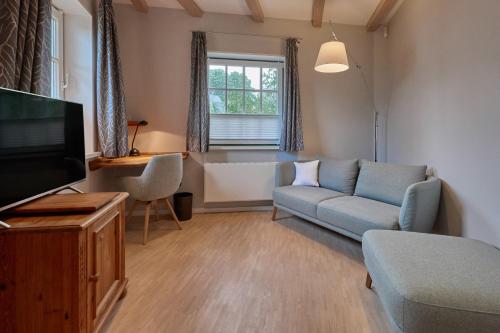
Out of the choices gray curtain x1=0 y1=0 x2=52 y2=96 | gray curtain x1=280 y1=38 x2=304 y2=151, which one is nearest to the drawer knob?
gray curtain x1=0 y1=0 x2=52 y2=96

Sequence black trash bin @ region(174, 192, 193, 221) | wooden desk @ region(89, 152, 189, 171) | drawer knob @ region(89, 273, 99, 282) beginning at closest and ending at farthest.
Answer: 1. drawer knob @ region(89, 273, 99, 282)
2. wooden desk @ region(89, 152, 189, 171)
3. black trash bin @ region(174, 192, 193, 221)

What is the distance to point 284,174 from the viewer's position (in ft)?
11.4

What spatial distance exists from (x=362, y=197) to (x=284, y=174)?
3.20ft

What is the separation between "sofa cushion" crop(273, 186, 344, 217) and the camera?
2.83 meters

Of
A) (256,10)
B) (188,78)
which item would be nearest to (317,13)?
(256,10)

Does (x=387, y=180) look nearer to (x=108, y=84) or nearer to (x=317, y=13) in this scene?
(x=317, y=13)

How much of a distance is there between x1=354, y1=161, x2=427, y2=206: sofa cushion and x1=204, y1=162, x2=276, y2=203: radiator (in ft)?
3.82

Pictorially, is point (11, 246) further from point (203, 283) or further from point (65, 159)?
point (203, 283)

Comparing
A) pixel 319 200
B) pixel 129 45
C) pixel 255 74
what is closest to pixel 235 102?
pixel 255 74

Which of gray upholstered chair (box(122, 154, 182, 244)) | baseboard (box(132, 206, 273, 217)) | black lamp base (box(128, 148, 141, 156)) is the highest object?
black lamp base (box(128, 148, 141, 156))

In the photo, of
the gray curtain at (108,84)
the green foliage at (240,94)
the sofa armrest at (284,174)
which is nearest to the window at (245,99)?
the green foliage at (240,94)

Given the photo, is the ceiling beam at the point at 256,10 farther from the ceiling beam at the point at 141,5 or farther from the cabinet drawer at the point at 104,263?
the cabinet drawer at the point at 104,263

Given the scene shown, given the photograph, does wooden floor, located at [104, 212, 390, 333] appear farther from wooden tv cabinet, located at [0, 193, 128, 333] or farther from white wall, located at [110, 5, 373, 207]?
white wall, located at [110, 5, 373, 207]

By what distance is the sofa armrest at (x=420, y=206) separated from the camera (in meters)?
2.11
